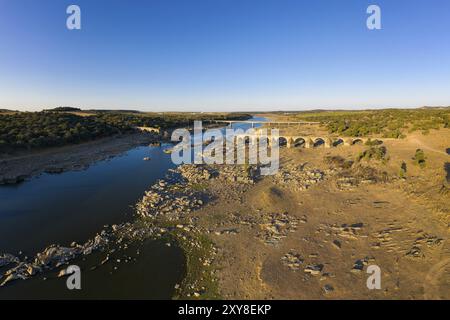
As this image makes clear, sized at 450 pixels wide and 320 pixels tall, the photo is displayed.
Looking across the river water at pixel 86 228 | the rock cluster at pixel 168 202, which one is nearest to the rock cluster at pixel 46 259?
the river water at pixel 86 228

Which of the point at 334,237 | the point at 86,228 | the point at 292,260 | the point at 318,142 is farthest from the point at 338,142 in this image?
the point at 86,228

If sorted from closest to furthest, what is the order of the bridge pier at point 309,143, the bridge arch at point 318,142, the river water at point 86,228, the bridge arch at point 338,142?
the river water at point 86,228 < the bridge arch at point 338,142 < the bridge pier at point 309,143 < the bridge arch at point 318,142

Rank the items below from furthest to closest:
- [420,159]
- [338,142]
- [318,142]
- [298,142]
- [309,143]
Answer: [298,142] → [318,142] → [338,142] → [309,143] → [420,159]

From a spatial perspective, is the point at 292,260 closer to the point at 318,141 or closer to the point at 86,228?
the point at 86,228

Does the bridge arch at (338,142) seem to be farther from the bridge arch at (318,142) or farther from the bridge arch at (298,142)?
the bridge arch at (298,142)

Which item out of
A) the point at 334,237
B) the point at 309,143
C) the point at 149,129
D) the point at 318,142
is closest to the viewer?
the point at 334,237

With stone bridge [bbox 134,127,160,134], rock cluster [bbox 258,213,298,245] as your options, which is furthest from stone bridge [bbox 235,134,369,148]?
stone bridge [bbox 134,127,160,134]

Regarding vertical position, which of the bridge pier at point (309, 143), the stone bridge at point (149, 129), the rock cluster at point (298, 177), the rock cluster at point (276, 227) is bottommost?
the rock cluster at point (276, 227)
